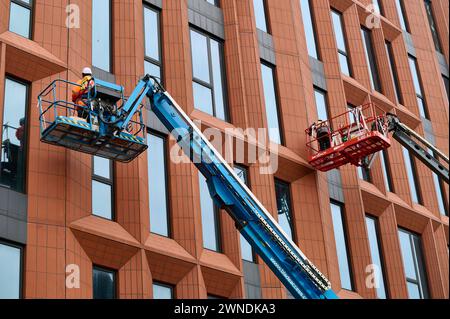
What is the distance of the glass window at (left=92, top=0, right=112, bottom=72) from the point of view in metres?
30.9

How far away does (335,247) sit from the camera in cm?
3631

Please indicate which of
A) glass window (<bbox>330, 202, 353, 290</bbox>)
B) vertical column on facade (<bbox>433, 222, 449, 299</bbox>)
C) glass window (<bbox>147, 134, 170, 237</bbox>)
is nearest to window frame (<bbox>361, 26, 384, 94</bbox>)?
vertical column on facade (<bbox>433, 222, 449, 299</bbox>)

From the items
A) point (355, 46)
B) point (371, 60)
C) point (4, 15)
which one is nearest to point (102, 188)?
point (4, 15)

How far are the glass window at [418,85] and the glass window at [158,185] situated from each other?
21.7 m

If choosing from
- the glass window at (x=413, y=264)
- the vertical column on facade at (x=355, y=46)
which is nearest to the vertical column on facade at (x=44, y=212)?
the vertical column on facade at (x=355, y=46)

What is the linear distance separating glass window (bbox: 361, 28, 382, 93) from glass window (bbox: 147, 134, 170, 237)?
1782 cm

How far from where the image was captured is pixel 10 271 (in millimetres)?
24953

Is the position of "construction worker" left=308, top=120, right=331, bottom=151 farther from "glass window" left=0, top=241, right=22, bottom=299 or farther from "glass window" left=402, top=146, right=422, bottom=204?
"glass window" left=0, top=241, right=22, bottom=299

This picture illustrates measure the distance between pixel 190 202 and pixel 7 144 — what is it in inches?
290

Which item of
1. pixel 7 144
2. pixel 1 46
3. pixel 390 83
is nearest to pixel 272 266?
pixel 7 144

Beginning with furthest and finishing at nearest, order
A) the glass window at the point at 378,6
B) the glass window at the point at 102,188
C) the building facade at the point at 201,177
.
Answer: the glass window at the point at 378,6
the glass window at the point at 102,188
the building facade at the point at 201,177

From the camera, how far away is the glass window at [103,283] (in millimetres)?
27703

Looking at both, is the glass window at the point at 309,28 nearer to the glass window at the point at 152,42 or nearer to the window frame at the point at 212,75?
the window frame at the point at 212,75

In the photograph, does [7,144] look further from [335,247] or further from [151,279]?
[335,247]
